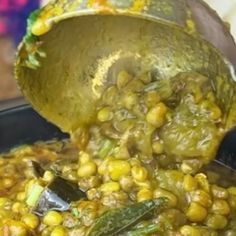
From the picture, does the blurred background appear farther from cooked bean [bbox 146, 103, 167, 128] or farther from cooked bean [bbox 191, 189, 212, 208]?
cooked bean [bbox 191, 189, 212, 208]

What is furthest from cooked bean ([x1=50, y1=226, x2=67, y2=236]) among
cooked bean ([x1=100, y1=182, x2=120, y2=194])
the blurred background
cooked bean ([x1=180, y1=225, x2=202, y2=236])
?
the blurred background

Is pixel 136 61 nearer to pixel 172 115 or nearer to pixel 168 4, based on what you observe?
pixel 172 115

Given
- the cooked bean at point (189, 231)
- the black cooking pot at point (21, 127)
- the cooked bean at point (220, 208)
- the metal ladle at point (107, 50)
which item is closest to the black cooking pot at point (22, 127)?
the black cooking pot at point (21, 127)

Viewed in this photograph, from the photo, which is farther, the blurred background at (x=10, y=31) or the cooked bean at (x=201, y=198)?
the blurred background at (x=10, y=31)

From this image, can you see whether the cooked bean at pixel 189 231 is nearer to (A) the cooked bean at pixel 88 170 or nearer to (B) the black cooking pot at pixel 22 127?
(A) the cooked bean at pixel 88 170

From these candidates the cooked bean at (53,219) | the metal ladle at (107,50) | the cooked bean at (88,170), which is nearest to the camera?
the metal ladle at (107,50)

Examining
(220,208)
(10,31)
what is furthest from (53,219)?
(10,31)
